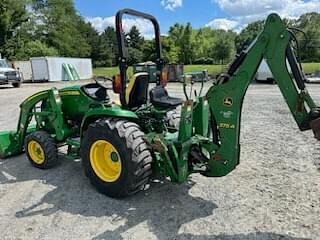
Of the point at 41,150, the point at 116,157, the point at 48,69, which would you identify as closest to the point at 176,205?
the point at 116,157

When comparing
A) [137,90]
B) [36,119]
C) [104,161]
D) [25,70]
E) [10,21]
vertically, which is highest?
[10,21]

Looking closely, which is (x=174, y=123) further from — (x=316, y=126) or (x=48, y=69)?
(x=48, y=69)

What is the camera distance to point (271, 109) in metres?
10.7

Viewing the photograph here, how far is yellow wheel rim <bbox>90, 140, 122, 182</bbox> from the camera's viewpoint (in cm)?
416

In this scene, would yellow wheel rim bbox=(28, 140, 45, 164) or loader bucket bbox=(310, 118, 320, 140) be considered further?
yellow wheel rim bbox=(28, 140, 45, 164)

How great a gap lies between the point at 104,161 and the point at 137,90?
1000 millimetres

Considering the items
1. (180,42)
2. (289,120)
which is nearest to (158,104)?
(289,120)

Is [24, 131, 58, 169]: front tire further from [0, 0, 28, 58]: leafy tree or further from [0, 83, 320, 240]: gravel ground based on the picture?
[0, 0, 28, 58]: leafy tree

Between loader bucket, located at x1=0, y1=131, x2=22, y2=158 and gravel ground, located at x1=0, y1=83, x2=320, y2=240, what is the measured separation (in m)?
0.45

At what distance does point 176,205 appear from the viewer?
12.7 ft

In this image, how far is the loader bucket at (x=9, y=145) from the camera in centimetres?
579

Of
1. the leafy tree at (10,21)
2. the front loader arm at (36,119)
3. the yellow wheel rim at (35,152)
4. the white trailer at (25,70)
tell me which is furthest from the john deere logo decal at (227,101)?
the leafy tree at (10,21)

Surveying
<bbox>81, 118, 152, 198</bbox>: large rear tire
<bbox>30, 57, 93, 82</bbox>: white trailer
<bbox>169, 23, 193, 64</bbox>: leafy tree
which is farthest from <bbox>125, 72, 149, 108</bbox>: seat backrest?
<bbox>169, 23, 193, 64</bbox>: leafy tree

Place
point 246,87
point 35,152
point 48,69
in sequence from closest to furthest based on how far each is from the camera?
1. point 246,87
2. point 35,152
3. point 48,69
